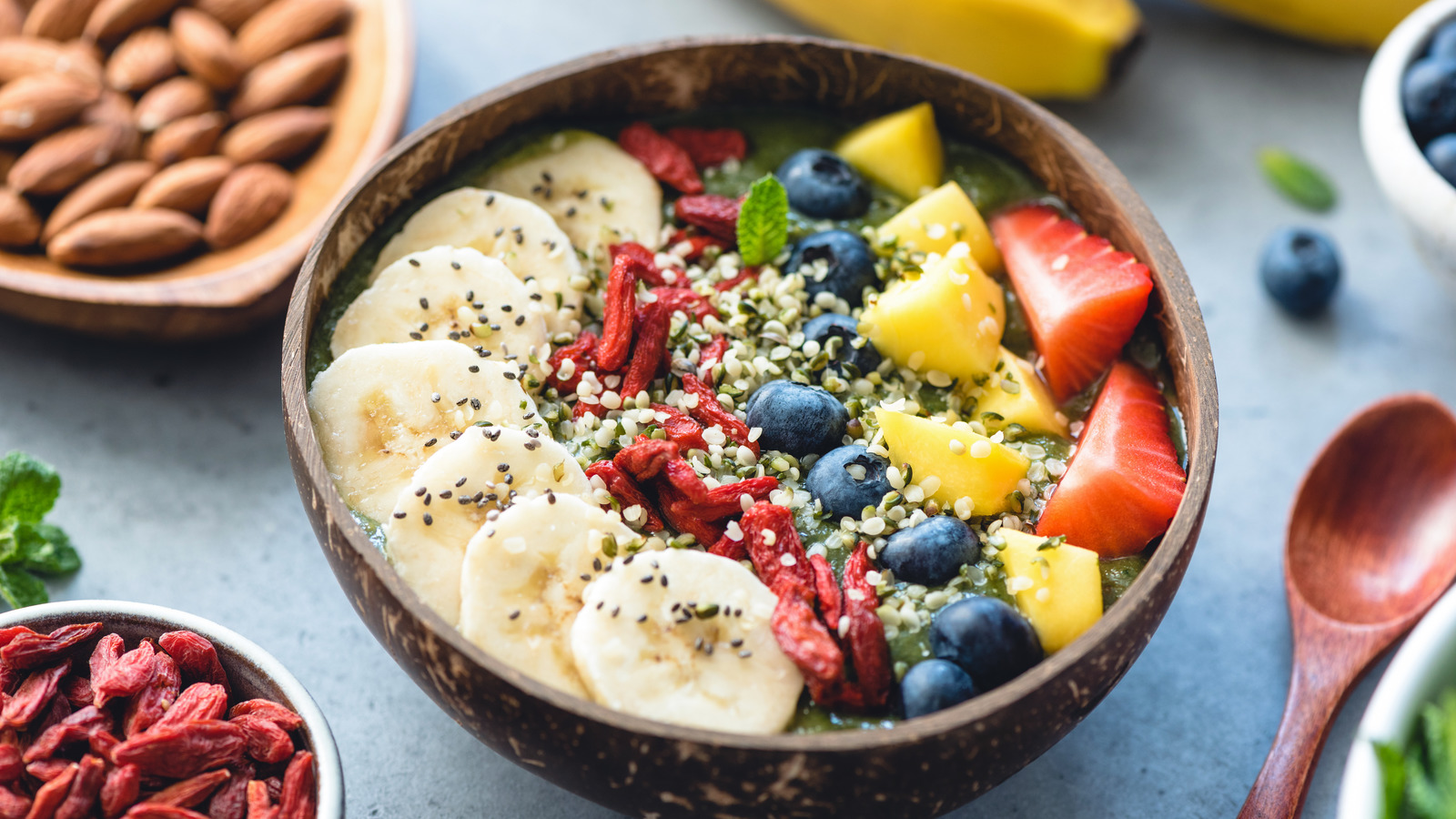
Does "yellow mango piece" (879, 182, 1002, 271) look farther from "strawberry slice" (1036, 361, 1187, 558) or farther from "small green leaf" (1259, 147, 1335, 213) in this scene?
"small green leaf" (1259, 147, 1335, 213)

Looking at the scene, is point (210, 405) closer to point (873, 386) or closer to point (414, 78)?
point (414, 78)

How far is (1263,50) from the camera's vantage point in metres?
3.10

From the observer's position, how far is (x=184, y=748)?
151 centimetres

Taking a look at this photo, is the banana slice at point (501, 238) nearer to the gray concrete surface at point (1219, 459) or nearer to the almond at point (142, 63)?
the gray concrete surface at point (1219, 459)

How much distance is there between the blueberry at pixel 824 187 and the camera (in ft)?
6.89

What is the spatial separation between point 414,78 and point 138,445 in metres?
1.14

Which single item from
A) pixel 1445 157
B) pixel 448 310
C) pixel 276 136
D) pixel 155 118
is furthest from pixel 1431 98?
pixel 155 118

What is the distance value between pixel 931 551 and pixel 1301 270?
1.34 meters

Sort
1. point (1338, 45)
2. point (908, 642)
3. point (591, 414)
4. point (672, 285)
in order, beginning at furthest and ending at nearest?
1. point (1338, 45)
2. point (672, 285)
3. point (591, 414)
4. point (908, 642)

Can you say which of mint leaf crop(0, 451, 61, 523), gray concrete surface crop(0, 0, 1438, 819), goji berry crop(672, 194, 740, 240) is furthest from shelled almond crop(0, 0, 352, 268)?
goji berry crop(672, 194, 740, 240)

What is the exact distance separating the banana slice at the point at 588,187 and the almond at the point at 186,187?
0.67 m

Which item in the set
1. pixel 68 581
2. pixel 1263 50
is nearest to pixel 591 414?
pixel 68 581

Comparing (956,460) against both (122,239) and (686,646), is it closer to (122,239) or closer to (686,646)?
(686,646)

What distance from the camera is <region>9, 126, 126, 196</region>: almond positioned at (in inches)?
91.8
